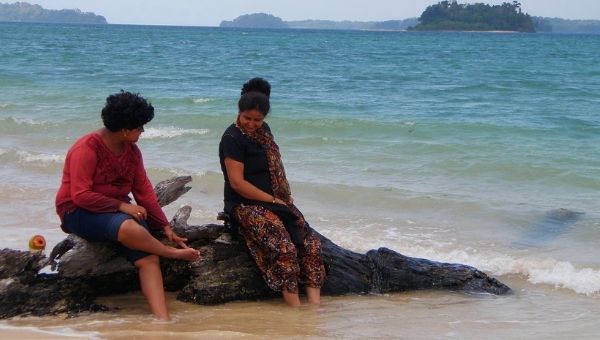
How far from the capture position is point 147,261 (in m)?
5.45

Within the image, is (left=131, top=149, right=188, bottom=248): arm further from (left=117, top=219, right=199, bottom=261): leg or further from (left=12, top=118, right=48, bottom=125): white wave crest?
(left=12, top=118, right=48, bottom=125): white wave crest

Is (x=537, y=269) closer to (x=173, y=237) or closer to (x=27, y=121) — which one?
(x=173, y=237)

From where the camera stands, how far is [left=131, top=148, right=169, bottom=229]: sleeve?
5621mm

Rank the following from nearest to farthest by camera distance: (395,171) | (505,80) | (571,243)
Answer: (571,243) → (395,171) → (505,80)

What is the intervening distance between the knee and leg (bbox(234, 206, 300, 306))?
2.41ft

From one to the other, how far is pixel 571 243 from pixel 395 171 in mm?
4220

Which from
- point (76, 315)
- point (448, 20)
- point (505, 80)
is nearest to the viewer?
point (76, 315)

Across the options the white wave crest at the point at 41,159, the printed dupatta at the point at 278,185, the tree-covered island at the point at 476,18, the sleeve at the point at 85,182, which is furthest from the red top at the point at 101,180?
the tree-covered island at the point at 476,18

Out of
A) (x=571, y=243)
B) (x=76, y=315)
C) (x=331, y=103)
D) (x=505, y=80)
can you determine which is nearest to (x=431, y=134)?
→ (x=331, y=103)

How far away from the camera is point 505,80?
3055 cm

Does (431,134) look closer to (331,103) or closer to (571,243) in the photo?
(331,103)

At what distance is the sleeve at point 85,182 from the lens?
206 inches

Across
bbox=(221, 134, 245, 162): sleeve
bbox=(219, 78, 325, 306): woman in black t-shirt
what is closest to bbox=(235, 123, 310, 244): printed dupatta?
bbox=(219, 78, 325, 306): woman in black t-shirt

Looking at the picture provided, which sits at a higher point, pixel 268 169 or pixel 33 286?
pixel 268 169
